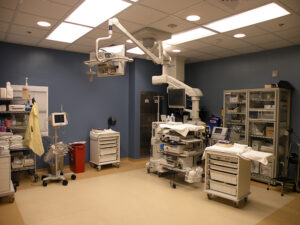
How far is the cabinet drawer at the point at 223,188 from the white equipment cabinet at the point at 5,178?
319 centimetres

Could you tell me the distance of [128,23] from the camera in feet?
12.0

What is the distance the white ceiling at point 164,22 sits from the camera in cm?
299

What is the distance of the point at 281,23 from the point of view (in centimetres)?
358

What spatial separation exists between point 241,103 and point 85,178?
390 centimetres

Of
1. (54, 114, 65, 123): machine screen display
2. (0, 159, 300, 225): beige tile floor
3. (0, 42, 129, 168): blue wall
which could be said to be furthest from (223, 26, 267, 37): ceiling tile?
(54, 114, 65, 123): machine screen display

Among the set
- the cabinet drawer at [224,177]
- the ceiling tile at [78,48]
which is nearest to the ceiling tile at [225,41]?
the cabinet drawer at [224,177]

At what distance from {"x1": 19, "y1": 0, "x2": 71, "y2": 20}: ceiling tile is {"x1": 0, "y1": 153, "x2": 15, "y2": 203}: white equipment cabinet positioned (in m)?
2.26

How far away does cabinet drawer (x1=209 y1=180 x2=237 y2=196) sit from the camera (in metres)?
3.56

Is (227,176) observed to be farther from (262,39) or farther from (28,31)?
(28,31)

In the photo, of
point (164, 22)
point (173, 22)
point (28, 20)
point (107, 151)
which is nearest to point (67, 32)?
point (28, 20)

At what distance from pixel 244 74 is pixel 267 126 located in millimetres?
1486

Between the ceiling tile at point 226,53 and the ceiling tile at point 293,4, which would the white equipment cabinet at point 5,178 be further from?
the ceiling tile at point 226,53

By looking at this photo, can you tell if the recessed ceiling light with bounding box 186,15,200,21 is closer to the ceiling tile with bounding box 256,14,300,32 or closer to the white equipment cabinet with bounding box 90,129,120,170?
the ceiling tile with bounding box 256,14,300,32

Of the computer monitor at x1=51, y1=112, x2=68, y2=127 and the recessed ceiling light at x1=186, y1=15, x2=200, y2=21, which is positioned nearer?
the recessed ceiling light at x1=186, y1=15, x2=200, y2=21
